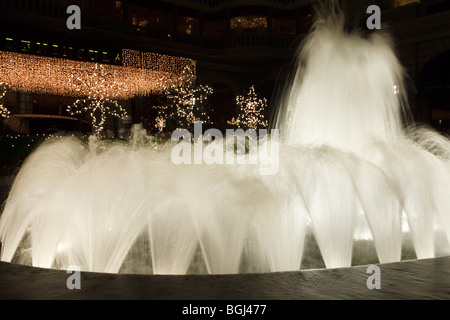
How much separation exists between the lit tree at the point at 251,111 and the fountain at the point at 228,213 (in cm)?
2145

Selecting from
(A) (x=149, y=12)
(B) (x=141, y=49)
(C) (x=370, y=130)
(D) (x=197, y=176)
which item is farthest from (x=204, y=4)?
(D) (x=197, y=176)

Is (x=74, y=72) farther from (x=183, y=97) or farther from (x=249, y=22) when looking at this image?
(x=249, y=22)

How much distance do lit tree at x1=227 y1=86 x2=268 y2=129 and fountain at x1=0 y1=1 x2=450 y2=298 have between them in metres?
21.4

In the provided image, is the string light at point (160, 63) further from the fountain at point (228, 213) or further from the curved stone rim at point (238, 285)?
the curved stone rim at point (238, 285)

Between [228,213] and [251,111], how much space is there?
2482cm

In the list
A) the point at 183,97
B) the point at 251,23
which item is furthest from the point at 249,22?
the point at 183,97

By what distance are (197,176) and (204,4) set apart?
1121 inches

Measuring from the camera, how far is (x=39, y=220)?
5648 millimetres

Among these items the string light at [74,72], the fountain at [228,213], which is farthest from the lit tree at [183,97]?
the fountain at [228,213]

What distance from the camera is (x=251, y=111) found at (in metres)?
29.8

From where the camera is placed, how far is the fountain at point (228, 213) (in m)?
4.95

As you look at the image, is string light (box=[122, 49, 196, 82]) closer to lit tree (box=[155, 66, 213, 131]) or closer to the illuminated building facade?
lit tree (box=[155, 66, 213, 131])

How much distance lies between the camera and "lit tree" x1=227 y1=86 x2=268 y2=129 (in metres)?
29.2
